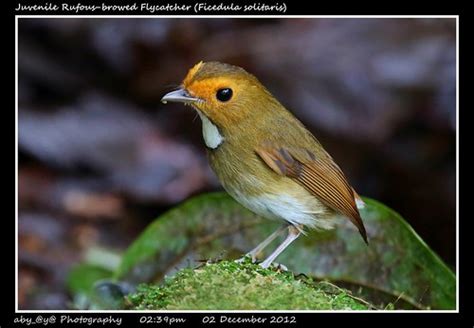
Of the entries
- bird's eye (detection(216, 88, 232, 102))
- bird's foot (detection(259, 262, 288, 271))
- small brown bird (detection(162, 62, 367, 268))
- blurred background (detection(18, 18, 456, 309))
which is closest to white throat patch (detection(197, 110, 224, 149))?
small brown bird (detection(162, 62, 367, 268))

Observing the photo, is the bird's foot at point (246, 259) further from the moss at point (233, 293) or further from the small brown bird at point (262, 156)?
the moss at point (233, 293)

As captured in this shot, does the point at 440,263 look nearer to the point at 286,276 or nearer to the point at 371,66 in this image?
the point at 286,276

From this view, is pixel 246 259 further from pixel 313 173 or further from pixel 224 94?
pixel 224 94

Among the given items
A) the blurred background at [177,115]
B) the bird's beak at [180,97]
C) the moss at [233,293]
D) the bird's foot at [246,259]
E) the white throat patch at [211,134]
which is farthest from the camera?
the blurred background at [177,115]

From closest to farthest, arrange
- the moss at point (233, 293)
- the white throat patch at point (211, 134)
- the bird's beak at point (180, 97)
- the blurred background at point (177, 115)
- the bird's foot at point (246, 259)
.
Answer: the moss at point (233, 293), the bird's foot at point (246, 259), the bird's beak at point (180, 97), the white throat patch at point (211, 134), the blurred background at point (177, 115)

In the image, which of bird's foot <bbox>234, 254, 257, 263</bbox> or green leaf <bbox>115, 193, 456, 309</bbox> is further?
green leaf <bbox>115, 193, 456, 309</bbox>

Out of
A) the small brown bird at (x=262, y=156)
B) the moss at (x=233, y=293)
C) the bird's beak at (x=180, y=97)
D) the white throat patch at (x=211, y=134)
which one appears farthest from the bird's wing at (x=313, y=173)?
the moss at (x=233, y=293)

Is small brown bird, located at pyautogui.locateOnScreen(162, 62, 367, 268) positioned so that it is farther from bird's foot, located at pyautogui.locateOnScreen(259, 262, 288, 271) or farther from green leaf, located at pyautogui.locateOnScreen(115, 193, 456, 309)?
green leaf, located at pyautogui.locateOnScreen(115, 193, 456, 309)
